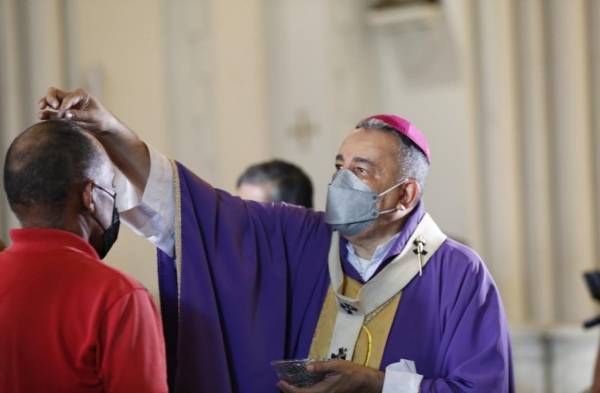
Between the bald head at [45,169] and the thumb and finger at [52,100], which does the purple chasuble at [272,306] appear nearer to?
the thumb and finger at [52,100]

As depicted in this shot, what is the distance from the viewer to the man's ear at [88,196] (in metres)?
2.44

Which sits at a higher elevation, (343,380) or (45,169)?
(45,169)

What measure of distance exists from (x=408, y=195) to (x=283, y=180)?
97 cm

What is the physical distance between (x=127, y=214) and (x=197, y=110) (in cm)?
316

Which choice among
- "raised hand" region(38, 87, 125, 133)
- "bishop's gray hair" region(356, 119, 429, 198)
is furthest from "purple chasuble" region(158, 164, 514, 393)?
"raised hand" region(38, 87, 125, 133)

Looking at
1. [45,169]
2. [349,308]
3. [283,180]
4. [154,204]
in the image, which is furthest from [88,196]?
[283,180]

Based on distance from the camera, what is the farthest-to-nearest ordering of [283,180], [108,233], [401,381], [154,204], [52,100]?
[283,180] → [154,204] → [401,381] → [52,100] → [108,233]

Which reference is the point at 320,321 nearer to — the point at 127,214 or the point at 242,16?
the point at 127,214

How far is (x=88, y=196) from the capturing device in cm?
245

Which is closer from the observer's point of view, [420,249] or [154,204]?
[154,204]

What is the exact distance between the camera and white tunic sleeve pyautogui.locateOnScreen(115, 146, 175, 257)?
3236 millimetres

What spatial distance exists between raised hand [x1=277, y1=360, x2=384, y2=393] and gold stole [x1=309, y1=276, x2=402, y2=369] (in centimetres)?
16

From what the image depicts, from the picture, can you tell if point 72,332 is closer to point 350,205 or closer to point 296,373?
point 296,373

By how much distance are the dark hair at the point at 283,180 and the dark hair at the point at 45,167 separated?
1.87 meters
